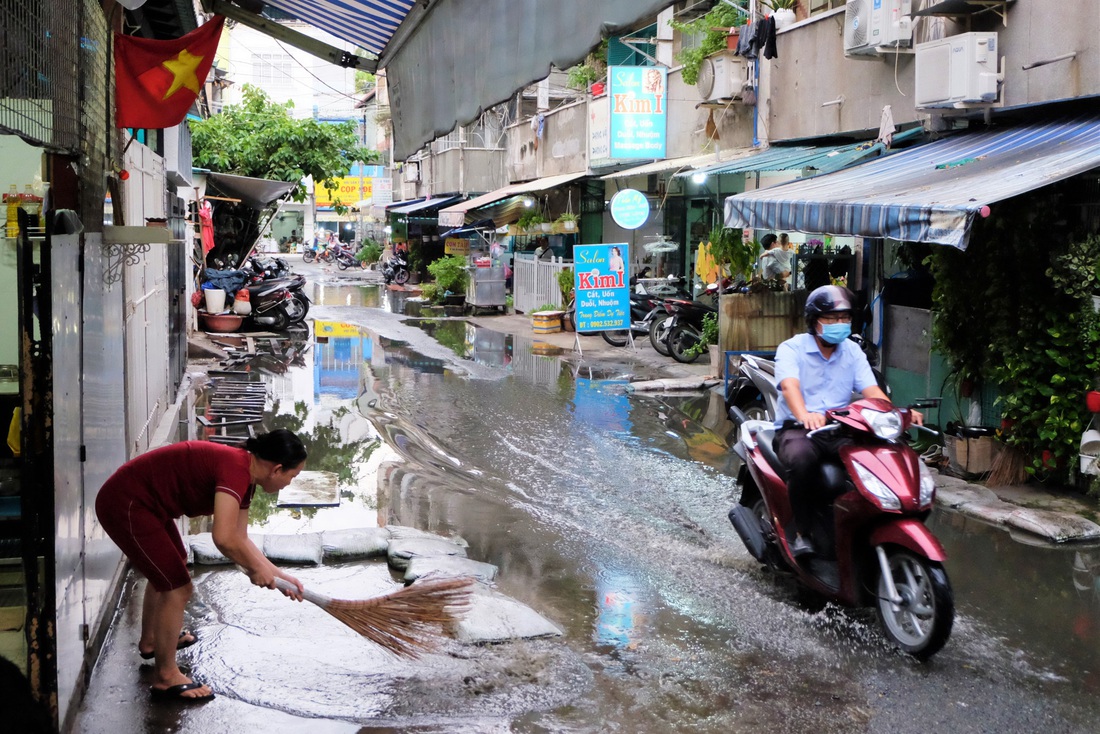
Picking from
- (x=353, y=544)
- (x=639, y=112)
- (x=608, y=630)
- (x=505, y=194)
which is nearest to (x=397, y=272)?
(x=505, y=194)

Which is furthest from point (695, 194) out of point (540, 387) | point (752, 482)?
point (752, 482)

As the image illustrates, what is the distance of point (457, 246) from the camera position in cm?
3272

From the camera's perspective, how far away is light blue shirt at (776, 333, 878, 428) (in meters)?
5.79

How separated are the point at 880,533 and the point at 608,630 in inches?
56.2

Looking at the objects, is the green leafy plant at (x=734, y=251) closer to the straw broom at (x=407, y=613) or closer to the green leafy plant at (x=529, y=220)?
the straw broom at (x=407, y=613)

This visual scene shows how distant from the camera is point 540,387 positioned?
13.7m

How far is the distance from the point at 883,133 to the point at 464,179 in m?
23.3

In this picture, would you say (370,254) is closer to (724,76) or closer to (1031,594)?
(724,76)

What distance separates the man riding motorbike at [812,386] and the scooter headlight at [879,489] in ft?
1.04

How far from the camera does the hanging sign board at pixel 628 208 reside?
17.1m

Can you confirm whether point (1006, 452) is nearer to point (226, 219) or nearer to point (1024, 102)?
point (1024, 102)

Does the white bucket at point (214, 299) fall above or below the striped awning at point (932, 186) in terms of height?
below

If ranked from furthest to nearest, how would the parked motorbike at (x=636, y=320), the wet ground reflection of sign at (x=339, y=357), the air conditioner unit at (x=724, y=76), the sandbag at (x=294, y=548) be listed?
the parked motorbike at (x=636, y=320) → the air conditioner unit at (x=724, y=76) → the wet ground reflection of sign at (x=339, y=357) → the sandbag at (x=294, y=548)

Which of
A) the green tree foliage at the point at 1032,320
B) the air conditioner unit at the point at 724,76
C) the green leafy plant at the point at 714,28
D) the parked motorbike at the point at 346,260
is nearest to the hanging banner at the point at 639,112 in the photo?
the green leafy plant at the point at 714,28
